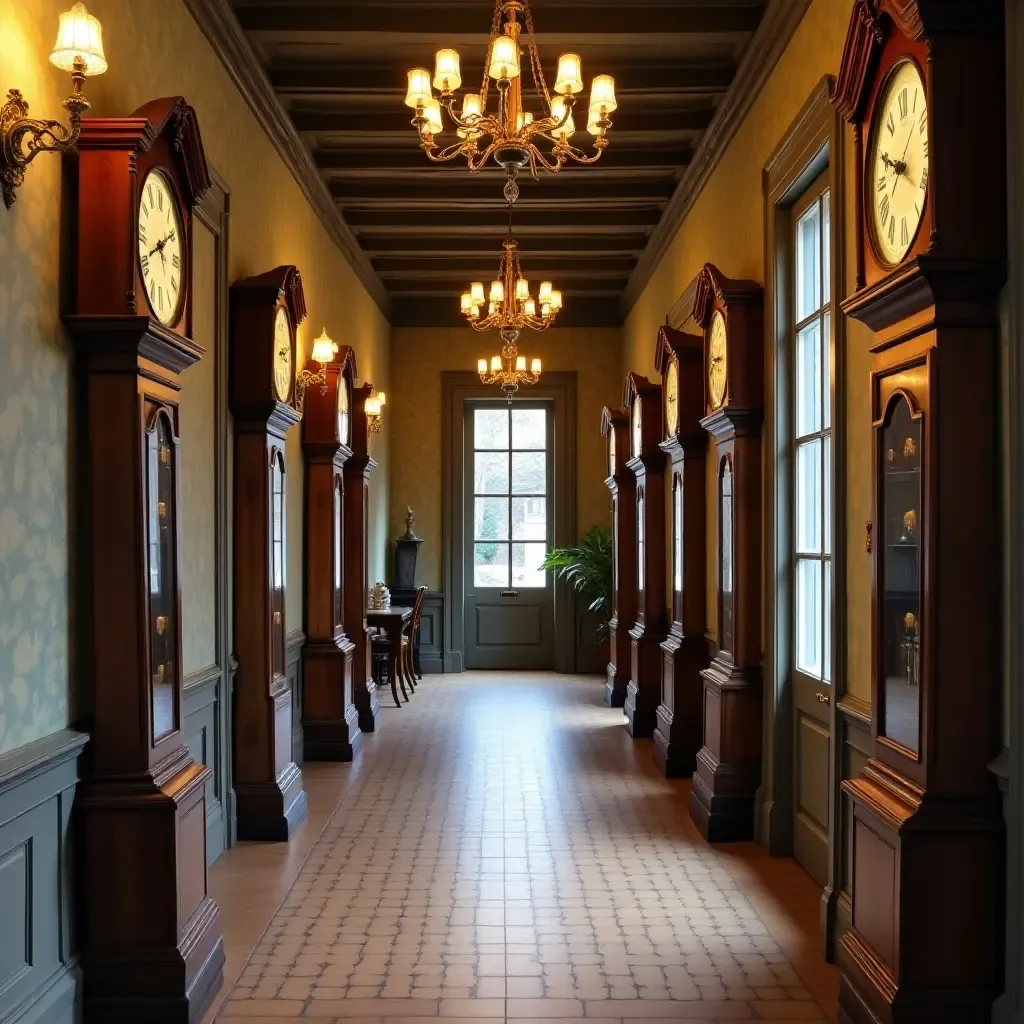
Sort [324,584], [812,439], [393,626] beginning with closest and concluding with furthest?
1. [812,439]
2. [324,584]
3. [393,626]

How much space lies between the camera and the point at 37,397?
3.13m

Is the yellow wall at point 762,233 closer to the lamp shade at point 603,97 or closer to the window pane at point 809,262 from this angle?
the window pane at point 809,262

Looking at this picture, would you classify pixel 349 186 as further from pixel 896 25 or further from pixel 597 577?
pixel 896 25

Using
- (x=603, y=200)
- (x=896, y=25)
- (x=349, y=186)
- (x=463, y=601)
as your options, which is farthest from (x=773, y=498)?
(x=463, y=601)

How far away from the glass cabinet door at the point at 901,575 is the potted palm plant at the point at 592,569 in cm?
748

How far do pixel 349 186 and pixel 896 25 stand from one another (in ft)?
18.7

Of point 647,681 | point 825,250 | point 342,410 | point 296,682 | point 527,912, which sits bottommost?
point 527,912

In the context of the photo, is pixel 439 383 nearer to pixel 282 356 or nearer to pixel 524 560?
pixel 524 560

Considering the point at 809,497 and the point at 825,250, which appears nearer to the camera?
the point at 825,250

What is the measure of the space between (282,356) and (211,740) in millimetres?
2077

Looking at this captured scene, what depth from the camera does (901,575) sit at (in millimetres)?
3039

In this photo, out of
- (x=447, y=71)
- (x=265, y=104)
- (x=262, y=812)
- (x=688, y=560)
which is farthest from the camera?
(x=688, y=560)

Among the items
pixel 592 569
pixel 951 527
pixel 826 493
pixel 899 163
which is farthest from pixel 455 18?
pixel 592 569

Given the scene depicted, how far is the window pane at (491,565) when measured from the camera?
1279 cm
